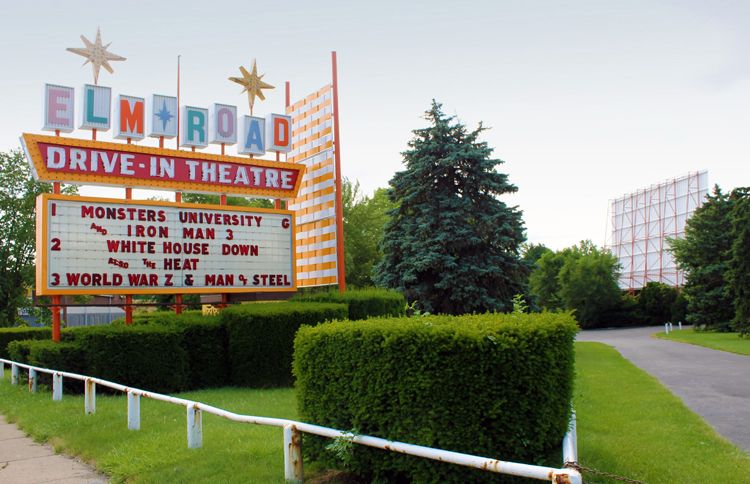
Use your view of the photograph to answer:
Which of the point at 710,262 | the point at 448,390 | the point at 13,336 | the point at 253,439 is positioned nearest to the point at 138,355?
the point at 253,439

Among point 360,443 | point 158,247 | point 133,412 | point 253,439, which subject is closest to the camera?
point 360,443

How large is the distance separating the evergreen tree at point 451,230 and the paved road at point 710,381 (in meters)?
5.54

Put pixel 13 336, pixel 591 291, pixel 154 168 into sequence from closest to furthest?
1. pixel 154 168
2. pixel 13 336
3. pixel 591 291

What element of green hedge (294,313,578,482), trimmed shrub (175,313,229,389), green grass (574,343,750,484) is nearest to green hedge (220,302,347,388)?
trimmed shrub (175,313,229,389)

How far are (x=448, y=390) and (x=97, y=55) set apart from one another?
15529 millimetres

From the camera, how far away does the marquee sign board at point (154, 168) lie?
15.7 meters

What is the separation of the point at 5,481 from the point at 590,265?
57230mm

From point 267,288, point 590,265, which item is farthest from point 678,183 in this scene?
point 267,288

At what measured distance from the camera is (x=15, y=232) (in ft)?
131

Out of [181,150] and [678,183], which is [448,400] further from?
[678,183]

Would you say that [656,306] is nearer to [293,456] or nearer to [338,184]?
[338,184]

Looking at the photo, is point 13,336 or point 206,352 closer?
point 206,352

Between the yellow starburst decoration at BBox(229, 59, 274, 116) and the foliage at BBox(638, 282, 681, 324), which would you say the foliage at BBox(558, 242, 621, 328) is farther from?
the yellow starburst decoration at BBox(229, 59, 274, 116)

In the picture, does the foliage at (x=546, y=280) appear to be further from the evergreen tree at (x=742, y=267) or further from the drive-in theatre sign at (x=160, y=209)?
the drive-in theatre sign at (x=160, y=209)
